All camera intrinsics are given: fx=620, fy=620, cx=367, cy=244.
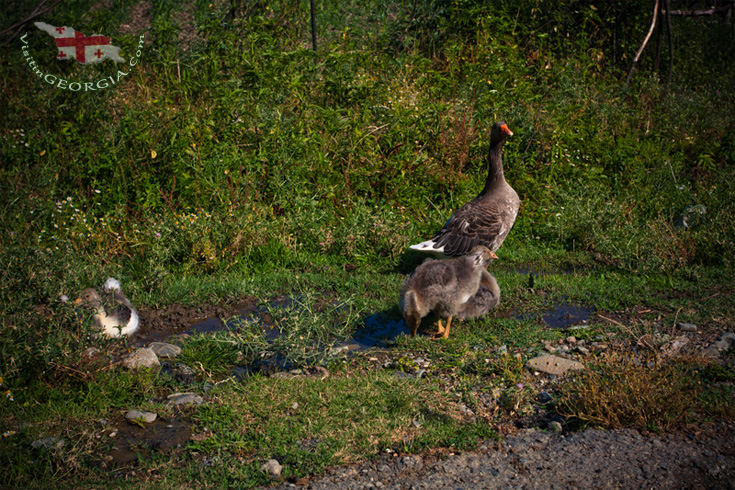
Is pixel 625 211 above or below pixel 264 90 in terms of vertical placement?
below

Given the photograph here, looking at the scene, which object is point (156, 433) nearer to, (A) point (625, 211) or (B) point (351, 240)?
(B) point (351, 240)

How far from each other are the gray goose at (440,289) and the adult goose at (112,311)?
2.51m

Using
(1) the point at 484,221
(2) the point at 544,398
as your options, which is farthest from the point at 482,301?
(2) the point at 544,398

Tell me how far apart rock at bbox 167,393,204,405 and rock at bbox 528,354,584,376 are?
2694mm

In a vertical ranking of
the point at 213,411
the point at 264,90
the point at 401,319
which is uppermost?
the point at 264,90

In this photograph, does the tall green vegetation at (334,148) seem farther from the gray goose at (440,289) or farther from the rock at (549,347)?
the rock at (549,347)

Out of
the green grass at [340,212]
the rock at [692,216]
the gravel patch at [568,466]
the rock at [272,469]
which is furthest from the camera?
the rock at [692,216]

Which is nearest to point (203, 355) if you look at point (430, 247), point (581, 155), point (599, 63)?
point (430, 247)

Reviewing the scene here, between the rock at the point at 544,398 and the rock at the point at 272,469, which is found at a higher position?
the rock at the point at 272,469

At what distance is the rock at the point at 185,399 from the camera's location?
467 centimetres

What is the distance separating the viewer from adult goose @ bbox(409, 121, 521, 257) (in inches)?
272

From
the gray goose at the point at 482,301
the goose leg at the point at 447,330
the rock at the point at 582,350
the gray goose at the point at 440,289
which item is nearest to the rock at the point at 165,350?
the gray goose at the point at 440,289

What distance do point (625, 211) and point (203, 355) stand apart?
6389mm

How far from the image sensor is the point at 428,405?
455cm
